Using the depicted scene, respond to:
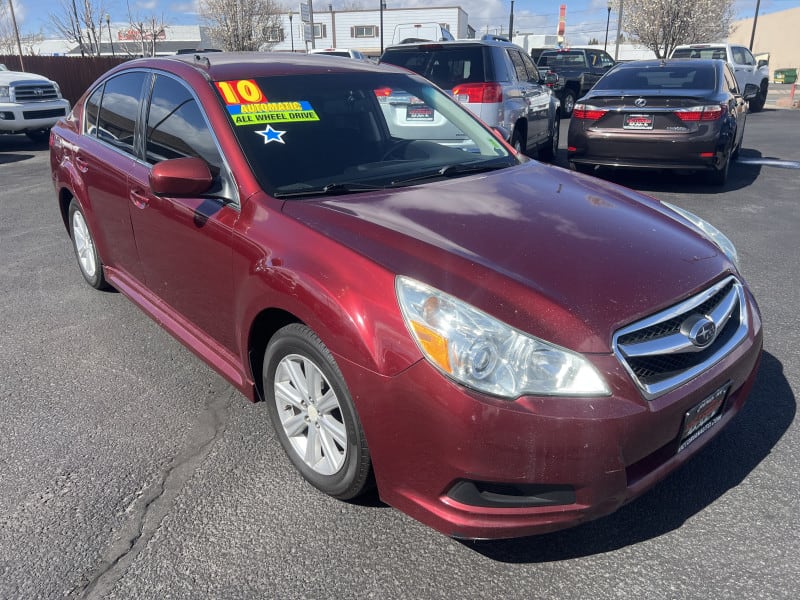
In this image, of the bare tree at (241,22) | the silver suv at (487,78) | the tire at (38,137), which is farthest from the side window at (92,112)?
the bare tree at (241,22)

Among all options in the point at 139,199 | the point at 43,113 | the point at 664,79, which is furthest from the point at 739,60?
the point at 139,199

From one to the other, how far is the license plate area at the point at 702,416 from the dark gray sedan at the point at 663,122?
5.93 metres

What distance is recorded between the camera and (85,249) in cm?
484

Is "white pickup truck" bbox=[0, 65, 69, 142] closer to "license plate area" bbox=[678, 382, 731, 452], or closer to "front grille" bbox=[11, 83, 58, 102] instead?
"front grille" bbox=[11, 83, 58, 102]

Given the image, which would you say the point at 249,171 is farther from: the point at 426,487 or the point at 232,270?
the point at 426,487

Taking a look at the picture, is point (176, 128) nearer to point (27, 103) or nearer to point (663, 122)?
point (663, 122)

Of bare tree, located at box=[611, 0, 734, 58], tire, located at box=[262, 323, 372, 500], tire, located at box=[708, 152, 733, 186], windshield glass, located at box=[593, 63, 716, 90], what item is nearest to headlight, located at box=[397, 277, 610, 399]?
tire, located at box=[262, 323, 372, 500]

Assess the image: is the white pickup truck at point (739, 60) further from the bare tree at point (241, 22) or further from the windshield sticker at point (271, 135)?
the bare tree at point (241, 22)

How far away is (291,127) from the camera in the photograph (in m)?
3.06

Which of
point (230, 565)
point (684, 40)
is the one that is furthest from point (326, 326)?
point (684, 40)

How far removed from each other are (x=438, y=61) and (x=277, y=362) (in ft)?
22.1

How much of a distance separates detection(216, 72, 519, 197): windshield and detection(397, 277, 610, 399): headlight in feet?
3.58

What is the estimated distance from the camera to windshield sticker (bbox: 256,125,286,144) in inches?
116

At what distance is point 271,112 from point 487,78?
5.56m
